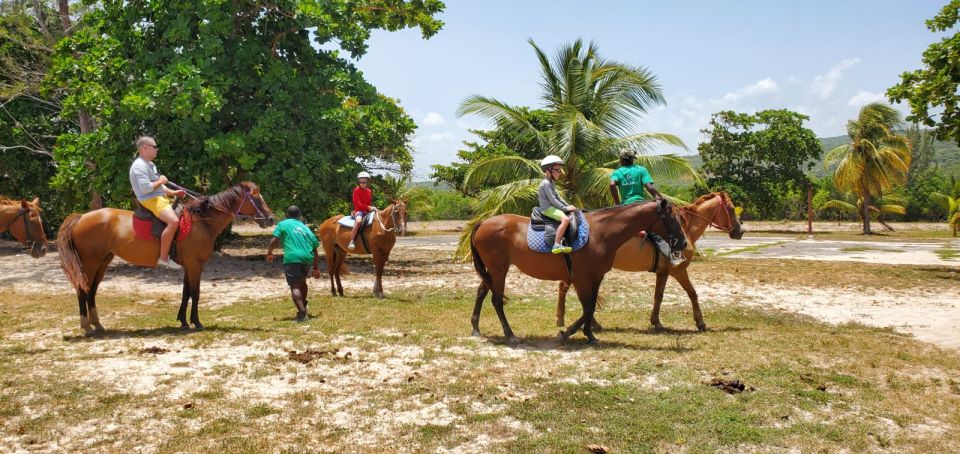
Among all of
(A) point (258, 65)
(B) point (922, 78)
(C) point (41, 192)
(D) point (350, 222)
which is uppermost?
(A) point (258, 65)

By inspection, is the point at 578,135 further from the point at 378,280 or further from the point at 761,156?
the point at 761,156

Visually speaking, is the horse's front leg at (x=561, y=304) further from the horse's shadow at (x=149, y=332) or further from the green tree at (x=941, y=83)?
the green tree at (x=941, y=83)

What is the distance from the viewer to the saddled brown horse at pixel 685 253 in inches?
382

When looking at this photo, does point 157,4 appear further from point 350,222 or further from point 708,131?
point 708,131

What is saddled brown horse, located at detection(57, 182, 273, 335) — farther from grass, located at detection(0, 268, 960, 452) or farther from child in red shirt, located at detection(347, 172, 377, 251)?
child in red shirt, located at detection(347, 172, 377, 251)

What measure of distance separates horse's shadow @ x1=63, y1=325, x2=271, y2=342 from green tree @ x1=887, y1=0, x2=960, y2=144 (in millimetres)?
17242

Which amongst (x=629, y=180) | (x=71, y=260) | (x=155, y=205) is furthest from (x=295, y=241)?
(x=629, y=180)

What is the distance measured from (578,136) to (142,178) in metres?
11.8

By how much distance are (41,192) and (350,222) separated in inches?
752

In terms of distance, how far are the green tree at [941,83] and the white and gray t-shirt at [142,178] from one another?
59.7 feet

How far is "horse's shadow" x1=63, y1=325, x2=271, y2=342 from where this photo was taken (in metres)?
9.06

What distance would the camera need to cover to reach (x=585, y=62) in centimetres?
1966

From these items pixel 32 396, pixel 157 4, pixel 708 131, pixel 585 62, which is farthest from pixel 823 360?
pixel 708 131

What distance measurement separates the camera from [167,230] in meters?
9.13
